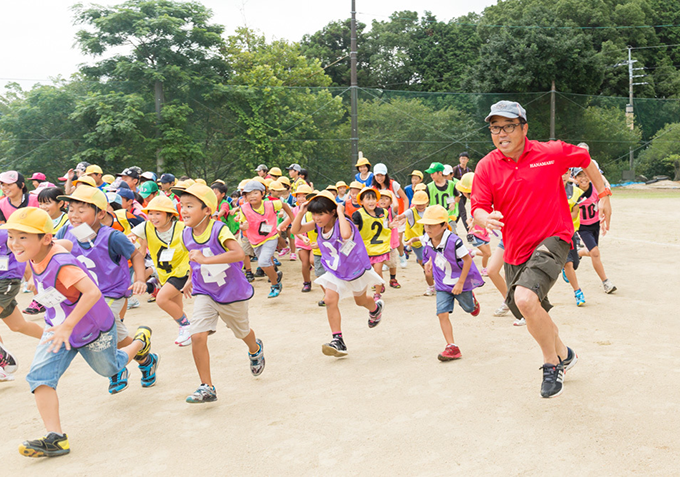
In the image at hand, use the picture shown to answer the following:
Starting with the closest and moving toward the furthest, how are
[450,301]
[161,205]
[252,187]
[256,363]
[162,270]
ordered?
[256,363] → [450,301] → [161,205] → [162,270] → [252,187]

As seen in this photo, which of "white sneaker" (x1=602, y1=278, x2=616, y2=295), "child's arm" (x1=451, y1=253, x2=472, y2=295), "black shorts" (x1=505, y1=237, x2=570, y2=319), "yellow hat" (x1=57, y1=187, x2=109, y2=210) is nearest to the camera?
"black shorts" (x1=505, y1=237, x2=570, y2=319)

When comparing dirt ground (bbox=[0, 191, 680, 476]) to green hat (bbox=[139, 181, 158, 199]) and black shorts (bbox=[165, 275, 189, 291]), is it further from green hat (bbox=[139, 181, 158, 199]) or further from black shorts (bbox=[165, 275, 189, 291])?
green hat (bbox=[139, 181, 158, 199])

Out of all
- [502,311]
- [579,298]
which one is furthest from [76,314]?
[579,298]

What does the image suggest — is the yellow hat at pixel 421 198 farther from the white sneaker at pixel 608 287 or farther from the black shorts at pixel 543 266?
the black shorts at pixel 543 266

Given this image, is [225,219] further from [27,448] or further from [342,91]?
[342,91]

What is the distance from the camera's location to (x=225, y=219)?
10.3 m

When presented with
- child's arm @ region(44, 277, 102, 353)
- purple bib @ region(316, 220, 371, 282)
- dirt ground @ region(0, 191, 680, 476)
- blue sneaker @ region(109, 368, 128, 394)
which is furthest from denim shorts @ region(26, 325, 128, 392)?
purple bib @ region(316, 220, 371, 282)

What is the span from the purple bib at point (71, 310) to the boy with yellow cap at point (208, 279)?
2.30ft

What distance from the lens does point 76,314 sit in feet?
11.8

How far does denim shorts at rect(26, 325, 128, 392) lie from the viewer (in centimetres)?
366

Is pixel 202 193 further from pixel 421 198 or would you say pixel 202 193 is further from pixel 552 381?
pixel 421 198

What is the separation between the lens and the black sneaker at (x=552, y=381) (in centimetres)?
390

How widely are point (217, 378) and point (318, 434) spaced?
5.21 feet

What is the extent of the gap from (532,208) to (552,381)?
1206 millimetres
